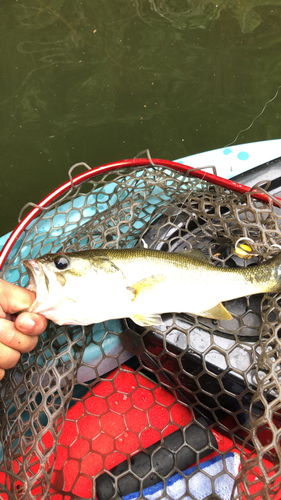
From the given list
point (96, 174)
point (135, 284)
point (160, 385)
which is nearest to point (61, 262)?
point (135, 284)

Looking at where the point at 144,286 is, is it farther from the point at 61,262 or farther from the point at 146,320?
the point at 61,262

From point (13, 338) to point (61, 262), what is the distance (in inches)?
18.8

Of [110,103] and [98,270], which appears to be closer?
[98,270]

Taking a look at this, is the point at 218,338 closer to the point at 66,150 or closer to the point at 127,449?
the point at 127,449

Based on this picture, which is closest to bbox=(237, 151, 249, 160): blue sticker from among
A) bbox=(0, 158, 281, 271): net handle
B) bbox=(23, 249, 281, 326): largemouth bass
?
bbox=(0, 158, 281, 271): net handle

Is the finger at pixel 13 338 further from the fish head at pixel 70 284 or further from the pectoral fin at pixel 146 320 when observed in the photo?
the pectoral fin at pixel 146 320

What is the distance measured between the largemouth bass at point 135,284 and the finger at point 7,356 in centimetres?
25

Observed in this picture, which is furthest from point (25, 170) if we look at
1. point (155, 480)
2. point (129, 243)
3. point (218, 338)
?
point (155, 480)

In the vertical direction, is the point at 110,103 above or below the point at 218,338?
above

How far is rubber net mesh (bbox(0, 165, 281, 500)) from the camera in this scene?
1.98 meters

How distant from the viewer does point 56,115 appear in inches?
192

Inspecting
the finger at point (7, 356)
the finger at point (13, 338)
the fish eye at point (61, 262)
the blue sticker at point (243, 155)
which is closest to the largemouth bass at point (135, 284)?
the fish eye at point (61, 262)

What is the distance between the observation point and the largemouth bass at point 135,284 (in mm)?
1842

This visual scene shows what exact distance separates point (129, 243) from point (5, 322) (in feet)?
3.74
